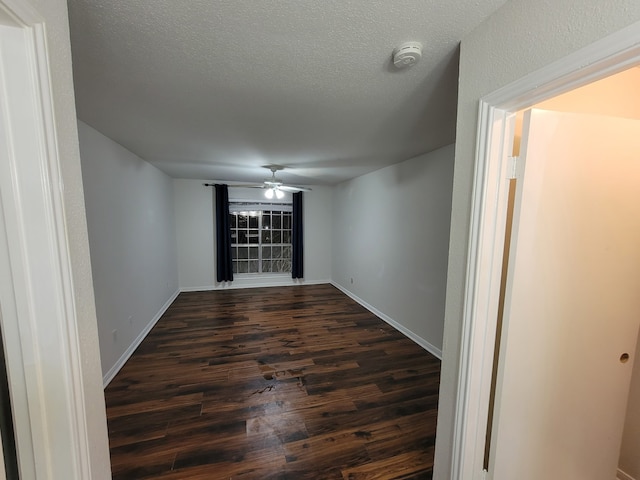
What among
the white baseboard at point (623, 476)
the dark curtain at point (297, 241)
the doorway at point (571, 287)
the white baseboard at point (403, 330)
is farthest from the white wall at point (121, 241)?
the white baseboard at point (623, 476)

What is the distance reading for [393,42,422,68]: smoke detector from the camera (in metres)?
1.08

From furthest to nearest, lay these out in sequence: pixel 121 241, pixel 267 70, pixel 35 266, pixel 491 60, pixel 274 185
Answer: pixel 274 185 → pixel 121 241 → pixel 267 70 → pixel 491 60 → pixel 35 266

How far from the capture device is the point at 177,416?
191 centimetres

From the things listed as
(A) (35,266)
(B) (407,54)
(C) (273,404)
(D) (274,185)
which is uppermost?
(B) (407,54)

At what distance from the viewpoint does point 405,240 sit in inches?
132

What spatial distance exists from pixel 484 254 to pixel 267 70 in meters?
1.34

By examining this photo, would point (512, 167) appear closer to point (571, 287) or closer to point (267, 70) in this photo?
point (571, 287)

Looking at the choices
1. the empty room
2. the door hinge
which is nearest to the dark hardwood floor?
the empty room

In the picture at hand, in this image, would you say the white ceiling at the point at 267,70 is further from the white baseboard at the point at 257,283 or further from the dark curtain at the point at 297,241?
the white baseboard at the point at 257,283

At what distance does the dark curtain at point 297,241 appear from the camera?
5.47m

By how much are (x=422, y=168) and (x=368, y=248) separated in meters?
1.68

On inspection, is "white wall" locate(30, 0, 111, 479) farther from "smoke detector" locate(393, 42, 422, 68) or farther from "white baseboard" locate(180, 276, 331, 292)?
"white baseboard" locate(180, 276, 331, 292)

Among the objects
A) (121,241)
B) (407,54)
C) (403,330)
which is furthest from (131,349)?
(407,54)

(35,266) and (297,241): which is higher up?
(35,266)
